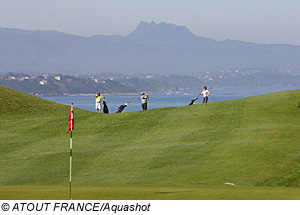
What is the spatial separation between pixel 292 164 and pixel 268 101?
19586 millimetres

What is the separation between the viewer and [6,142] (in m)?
36.3

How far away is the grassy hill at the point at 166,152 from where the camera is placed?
19.5m

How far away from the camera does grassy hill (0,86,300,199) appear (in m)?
19.5

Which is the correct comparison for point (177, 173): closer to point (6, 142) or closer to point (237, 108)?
point (6, 142)

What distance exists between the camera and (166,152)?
95.3ft
